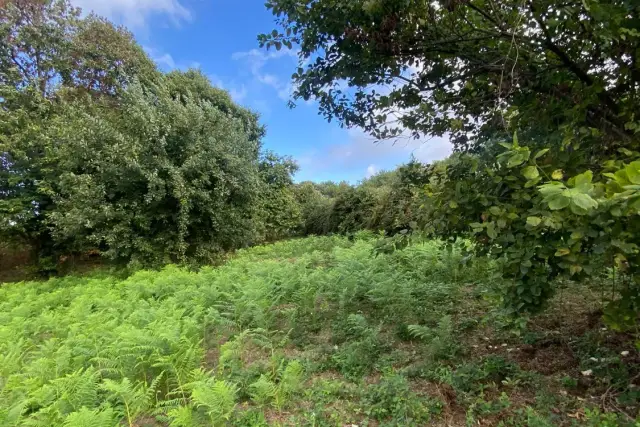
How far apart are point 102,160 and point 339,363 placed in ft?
30.1

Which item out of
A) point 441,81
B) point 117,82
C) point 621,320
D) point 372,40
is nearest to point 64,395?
Result: point 372,40

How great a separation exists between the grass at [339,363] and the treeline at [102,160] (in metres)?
4.77

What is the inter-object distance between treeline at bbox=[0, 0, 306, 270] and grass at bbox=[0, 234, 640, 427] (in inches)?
188

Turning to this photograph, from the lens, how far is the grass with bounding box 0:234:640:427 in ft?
A: 7.69

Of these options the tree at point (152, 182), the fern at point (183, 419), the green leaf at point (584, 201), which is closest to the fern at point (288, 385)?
the fern at point (183, 419)

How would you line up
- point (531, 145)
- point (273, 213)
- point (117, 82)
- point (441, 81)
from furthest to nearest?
1. point (273, 213)
2. point (117, 82)
3. point (441, 81)
4. point (531, 145)

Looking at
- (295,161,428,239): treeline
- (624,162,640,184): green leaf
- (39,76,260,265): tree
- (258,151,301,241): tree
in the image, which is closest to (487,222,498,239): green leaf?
(624,162,640,184): green leaf

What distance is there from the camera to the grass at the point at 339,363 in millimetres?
2344

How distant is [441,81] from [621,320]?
2104 mm

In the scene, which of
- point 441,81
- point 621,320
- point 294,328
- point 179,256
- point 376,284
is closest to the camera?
point 621,320

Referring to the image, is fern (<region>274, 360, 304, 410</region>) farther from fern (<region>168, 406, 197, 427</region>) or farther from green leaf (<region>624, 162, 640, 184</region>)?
green leaf (<region>624, 162, 640, 184</region>)

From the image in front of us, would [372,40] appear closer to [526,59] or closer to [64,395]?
[526,59]

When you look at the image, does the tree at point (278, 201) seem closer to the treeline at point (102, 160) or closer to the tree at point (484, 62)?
the treeline at point (102, 160)

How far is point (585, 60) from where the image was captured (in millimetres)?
2506
